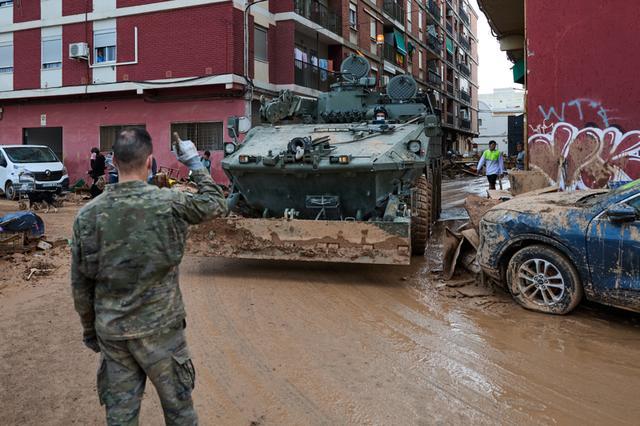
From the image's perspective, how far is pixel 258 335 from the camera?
465 cm

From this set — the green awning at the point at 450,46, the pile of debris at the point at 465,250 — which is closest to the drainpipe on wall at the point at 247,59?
the pile of debris at the point at 465,250

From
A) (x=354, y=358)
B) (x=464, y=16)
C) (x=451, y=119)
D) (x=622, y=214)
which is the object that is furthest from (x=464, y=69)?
(x=354, y=358)

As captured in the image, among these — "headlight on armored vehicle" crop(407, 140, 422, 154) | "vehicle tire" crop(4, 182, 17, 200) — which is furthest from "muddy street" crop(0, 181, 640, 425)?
A: "vehicle tire" crop(4, 182, 17, 200)

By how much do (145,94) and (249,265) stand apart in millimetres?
14534

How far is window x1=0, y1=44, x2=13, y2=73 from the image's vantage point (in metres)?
22.5

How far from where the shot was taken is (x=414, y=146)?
7203 millimetres

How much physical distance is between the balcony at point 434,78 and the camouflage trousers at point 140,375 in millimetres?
41350

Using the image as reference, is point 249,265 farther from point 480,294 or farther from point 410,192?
point 480,294

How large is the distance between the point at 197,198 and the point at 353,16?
26.5 meters

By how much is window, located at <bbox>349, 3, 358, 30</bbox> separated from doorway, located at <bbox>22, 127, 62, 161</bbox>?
1376 cm

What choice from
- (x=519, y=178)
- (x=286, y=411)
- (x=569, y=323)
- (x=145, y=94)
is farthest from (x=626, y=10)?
(x=145, y=94)

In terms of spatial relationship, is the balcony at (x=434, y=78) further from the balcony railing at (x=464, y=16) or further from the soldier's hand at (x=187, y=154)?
the soldier's hand at (x=187, y=154)

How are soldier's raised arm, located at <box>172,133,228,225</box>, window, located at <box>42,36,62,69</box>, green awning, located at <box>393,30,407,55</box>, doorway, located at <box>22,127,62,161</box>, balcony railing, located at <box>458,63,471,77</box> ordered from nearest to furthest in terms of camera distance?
soldier's raised arm, located at <box>172,133,228,225</box> → window, located at <box>42,36,62,69</box> → doorway, located at <box>22,127,62,161</box> → green awning, located at <box>393,30,407,55</box> → balcony railing, located at <box>458,63,471,77</box>

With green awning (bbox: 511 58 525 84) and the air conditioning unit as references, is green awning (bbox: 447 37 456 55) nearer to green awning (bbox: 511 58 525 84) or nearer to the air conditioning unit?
green awning (bbox: 511 58 525 84)
